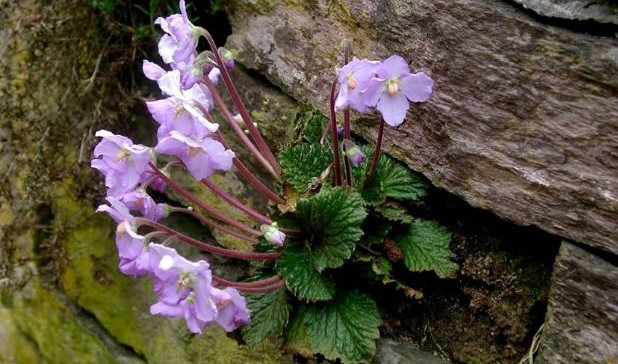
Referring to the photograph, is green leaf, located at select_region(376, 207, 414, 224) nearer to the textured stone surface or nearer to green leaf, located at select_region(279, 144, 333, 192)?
green leaf, located at select_region(279, 144, 333, 192)

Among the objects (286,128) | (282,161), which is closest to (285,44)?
(286,128)

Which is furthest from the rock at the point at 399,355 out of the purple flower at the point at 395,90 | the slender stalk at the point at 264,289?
the purple flower at the point at 395,90

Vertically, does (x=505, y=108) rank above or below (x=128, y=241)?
above

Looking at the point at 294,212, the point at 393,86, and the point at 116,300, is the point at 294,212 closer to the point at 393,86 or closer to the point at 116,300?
the point at 393,86

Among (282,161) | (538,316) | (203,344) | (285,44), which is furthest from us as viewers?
(203,344)

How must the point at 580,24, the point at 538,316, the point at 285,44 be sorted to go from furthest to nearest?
the point at 285,44
the point at 538,316
the point at 580,24

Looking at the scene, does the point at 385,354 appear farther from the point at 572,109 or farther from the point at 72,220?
the point at 72,220

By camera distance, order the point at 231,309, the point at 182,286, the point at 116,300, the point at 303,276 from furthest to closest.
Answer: the point at 116,300
the point at 303,276
the point at 231,309
the point at 182,286

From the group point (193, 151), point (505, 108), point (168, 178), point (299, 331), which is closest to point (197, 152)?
point (193, 151)
